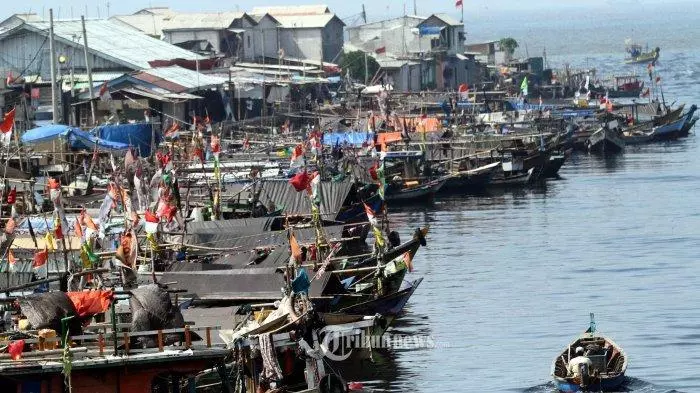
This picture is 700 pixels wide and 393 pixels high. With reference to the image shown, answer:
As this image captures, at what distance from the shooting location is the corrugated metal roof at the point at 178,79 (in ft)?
233

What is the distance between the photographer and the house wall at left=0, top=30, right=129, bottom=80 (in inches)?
2958

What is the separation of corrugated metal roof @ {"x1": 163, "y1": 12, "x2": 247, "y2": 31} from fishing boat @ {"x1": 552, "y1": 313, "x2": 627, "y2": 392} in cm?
5999

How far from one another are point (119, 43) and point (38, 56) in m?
4.80

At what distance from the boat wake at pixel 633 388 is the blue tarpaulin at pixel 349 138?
117ft

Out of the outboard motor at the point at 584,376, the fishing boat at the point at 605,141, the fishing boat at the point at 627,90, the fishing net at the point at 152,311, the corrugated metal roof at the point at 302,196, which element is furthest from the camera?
the fishing boat at the point at 627,90

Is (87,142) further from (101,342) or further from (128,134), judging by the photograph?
(101,342)

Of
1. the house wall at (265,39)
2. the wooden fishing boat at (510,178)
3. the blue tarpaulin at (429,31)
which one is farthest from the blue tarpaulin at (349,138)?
the blue tarpaulin at (429,31)

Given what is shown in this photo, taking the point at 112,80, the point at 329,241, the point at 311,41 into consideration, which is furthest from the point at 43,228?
the point at 311,41

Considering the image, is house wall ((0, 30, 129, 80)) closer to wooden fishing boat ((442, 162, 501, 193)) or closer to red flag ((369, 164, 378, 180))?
wooden fishing boat ((442, 162, 501, 193))

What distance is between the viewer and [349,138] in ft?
227

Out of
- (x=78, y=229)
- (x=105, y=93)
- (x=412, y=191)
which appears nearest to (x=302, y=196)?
(x=412, y=191)

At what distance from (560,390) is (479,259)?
17937 mm

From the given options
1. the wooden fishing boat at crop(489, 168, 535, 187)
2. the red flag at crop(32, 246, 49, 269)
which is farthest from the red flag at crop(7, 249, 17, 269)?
the wooden fishing boat at crop(489, 168, 535, 187)

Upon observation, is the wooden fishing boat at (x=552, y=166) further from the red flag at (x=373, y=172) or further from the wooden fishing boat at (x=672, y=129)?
the red flag at (x=373, y=172)
